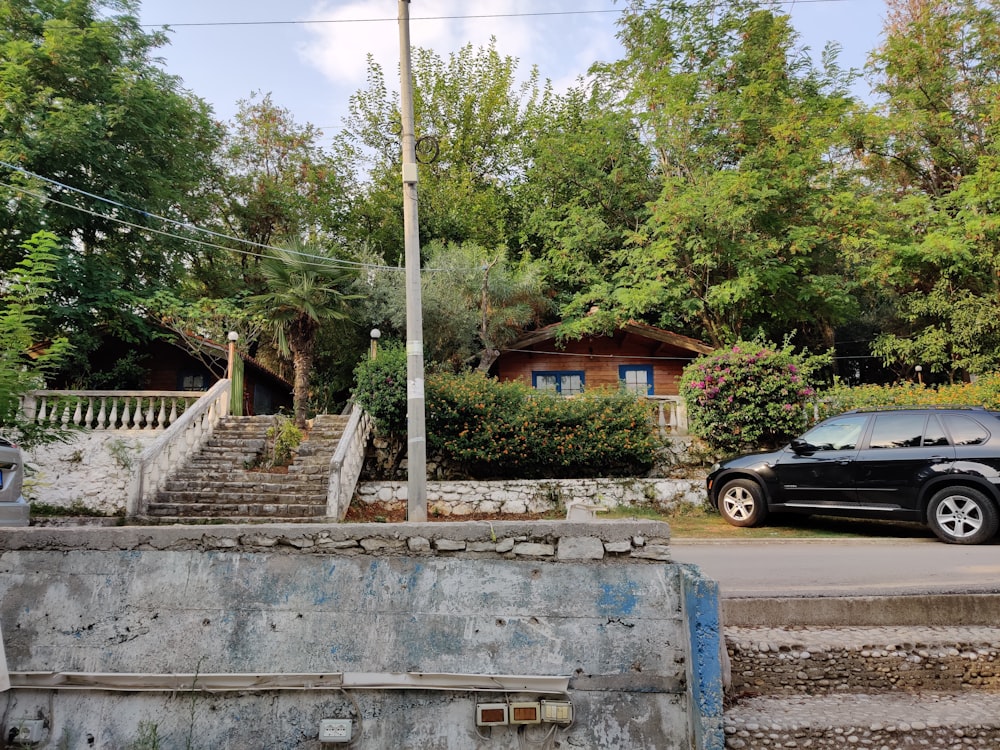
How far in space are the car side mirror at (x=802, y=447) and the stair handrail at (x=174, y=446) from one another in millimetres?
11359

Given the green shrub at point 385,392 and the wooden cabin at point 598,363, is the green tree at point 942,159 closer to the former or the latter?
the wooden cabin at point 598,363

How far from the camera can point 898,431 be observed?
28.0ft

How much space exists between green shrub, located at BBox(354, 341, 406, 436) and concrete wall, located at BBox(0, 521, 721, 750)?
8.53 m

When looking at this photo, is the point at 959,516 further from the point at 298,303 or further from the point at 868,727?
the point at 298,303

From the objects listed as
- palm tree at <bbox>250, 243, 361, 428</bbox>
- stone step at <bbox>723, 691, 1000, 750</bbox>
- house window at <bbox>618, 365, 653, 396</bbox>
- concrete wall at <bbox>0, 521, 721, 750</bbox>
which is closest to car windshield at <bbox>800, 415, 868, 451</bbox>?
stone step at <bbox>723, 691, 1000, 750</bbox>

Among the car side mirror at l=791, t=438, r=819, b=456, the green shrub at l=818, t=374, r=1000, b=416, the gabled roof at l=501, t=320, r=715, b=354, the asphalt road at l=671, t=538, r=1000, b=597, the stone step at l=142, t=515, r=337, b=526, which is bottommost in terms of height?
the asphalt road at l=671, t=538, r=1000, b=597

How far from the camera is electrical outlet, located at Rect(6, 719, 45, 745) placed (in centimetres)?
387

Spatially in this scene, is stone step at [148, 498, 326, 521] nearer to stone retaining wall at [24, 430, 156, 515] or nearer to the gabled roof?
stone retaining wall at [24, 430, 156, 515]

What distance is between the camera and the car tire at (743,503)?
9734 millimetres

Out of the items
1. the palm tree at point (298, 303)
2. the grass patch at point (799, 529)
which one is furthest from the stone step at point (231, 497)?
the grass patch at point (799, 529)

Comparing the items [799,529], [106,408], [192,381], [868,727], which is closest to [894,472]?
[799,529]

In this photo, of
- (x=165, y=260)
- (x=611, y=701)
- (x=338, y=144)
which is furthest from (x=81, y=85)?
(x=611, y=701)

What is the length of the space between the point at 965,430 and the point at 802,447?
6.64ft

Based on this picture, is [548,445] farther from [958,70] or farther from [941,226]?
[958,70]
